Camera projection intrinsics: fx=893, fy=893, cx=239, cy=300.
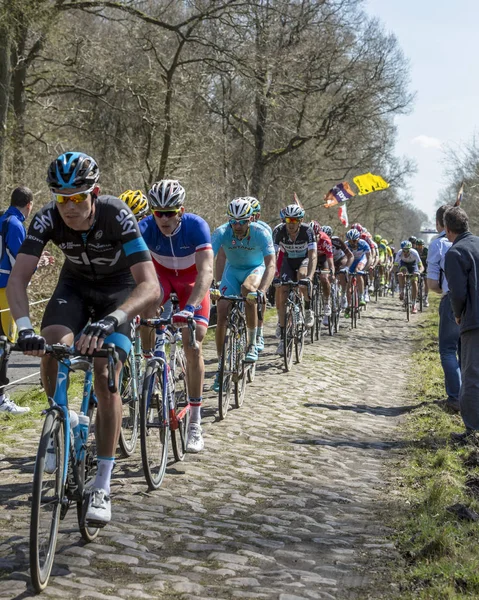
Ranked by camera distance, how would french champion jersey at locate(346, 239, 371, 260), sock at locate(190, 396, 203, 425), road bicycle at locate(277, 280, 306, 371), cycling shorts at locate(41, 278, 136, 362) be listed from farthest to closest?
french champion jersey at locate(346, 239, 371, 260) → road bicycle at locate(277, 280, 306, 371) → sock at locate(190, 396, 203, 425) → cycling shorts at locate(41, 278, 136, 362)

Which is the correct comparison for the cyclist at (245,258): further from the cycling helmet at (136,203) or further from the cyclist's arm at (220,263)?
the cycling helmet at (136,203)

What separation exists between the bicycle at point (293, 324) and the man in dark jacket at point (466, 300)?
5.07 meters

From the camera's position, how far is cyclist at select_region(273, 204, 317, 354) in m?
13.9

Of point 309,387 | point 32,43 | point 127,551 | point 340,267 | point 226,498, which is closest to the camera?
point 127,551

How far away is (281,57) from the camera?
21734mm

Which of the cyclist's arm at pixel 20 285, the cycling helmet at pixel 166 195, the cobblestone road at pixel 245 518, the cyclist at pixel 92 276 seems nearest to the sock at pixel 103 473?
the cyclist at pixel 92 276

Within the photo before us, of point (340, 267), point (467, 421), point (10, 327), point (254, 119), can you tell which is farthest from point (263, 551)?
point (254, 119)

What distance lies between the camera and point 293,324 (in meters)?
13.8

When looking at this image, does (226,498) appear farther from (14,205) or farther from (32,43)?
(32,43)

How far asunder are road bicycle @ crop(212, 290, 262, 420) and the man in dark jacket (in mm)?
2500

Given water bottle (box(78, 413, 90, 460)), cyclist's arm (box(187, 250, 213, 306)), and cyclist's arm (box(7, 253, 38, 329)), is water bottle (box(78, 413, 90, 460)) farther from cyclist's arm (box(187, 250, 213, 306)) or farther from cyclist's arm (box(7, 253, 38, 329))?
cyclist's arm (box(187, 250, 213, 306))

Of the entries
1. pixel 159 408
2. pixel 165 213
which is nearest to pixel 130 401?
pixel 159 408

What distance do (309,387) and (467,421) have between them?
3.92 m

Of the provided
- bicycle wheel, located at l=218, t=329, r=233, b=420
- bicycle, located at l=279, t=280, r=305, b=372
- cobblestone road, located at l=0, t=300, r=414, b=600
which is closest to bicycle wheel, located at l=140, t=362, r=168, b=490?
cobblestone road, located at l=0, t=300, r=414, b=600
